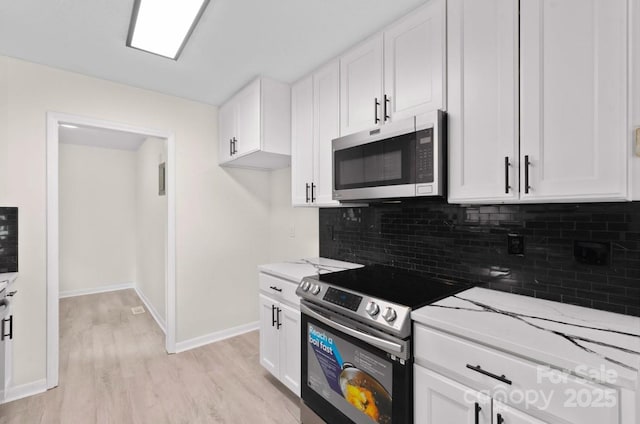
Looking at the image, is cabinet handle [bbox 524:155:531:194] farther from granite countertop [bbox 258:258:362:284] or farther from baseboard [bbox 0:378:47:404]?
baseboard [bbox 0:378:47:404]

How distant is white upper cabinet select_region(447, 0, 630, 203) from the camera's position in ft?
3.55

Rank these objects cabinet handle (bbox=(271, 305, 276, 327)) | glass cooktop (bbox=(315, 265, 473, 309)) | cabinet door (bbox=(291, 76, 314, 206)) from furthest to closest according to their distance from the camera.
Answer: cabinet door (bbox=(291, 76, 314, 206)) → cabinet handle (bbox=(271, 305, 276, 327)) → glass cooktop (bbox=(315, 265, 473, 309))

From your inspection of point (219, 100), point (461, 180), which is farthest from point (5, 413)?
point (461, 180)

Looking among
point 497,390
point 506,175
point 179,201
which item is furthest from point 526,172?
point 179,201

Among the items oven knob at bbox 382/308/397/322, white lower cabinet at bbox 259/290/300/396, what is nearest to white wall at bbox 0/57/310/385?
white lower cabinet at bbox 259/290/300/396

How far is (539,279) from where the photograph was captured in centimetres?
150

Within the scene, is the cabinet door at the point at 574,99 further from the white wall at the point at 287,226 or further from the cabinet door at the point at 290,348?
the white wall at the point at 287,226

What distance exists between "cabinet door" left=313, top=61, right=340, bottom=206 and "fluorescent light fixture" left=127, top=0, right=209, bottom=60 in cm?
91

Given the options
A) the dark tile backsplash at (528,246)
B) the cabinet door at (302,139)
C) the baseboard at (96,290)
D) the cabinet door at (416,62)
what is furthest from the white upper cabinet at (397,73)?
the baseboard at (96,290)

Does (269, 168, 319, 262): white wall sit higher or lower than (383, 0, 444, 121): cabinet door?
lower

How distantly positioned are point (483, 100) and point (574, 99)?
34 centimetres

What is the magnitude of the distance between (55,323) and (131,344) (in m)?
0.90

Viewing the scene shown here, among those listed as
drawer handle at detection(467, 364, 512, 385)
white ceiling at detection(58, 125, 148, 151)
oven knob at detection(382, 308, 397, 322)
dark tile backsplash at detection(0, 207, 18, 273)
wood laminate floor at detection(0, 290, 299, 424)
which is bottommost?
wood laminate floor at detection(0, 290, 299, 424)

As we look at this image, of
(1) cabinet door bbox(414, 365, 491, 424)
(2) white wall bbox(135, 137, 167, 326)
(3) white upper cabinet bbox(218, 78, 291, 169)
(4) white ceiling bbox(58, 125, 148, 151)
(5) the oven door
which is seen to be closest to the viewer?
(1) cabinet door bbox(414, 365, 491, 424)
